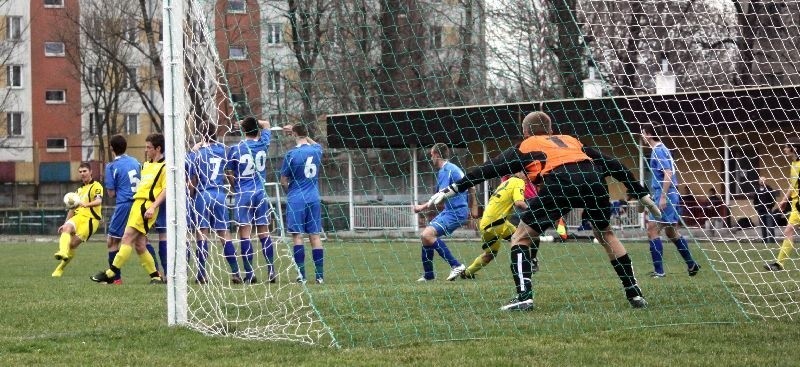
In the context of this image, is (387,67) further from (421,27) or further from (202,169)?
(202,169)

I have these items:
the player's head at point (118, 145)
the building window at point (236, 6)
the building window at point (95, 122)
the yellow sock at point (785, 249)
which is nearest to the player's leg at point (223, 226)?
the building window at point (236, 6)

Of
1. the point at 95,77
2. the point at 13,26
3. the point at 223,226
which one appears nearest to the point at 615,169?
the point at 223,226

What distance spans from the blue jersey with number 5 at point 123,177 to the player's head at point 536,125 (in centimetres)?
609

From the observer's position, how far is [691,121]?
14219 mm

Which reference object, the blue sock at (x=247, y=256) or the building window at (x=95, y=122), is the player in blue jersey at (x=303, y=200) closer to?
the blue sock at (x=247, y=256)

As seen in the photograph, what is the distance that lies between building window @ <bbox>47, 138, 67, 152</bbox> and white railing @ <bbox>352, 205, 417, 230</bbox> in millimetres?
49212

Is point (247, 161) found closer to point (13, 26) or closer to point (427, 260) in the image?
point (427, 260)

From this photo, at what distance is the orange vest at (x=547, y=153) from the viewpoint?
8.55m

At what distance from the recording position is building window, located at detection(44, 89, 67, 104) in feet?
196

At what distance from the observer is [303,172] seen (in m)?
12.5

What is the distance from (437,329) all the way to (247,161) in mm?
4894

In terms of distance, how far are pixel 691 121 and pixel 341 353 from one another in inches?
346

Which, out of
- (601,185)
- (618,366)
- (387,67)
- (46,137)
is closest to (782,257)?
(601,185)

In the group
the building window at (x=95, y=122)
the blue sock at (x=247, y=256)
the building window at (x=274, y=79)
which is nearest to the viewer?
the building window at (x=274, y=79)
